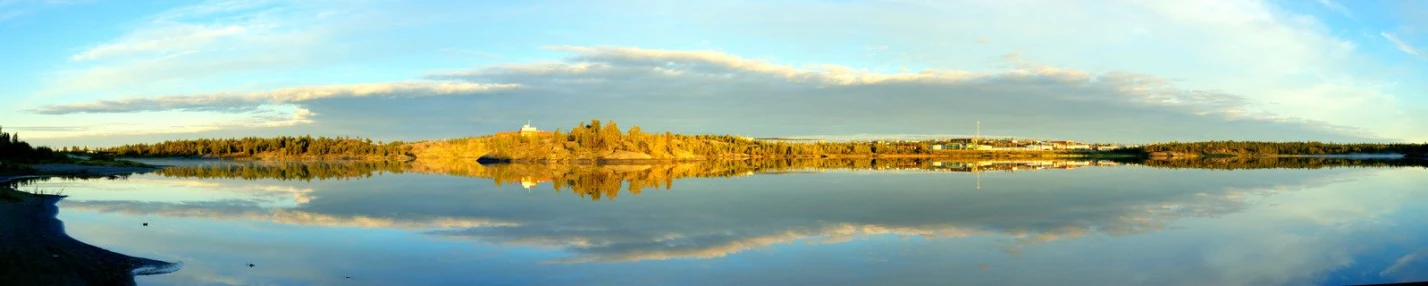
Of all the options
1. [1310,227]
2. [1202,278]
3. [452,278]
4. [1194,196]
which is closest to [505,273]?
[452,278]

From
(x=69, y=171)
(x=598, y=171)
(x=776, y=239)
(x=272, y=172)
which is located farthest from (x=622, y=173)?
(x=776, y=239)

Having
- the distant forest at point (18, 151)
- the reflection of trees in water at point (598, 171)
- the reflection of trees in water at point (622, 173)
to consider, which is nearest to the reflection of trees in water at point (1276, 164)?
the reflection of trees in water at point (598, 171)

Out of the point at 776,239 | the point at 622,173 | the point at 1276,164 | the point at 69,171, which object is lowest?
the point at 776,239

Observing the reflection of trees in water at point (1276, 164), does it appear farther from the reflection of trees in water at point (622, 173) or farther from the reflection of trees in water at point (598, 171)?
the reflection of trees in water at point (622, 173)

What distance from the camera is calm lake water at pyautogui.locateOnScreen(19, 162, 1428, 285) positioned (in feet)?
45.3

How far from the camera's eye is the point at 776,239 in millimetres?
18469

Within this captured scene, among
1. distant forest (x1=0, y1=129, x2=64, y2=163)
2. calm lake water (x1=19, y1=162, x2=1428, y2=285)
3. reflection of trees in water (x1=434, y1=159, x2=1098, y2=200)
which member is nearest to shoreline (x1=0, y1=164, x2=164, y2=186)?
distant forest (x1=0, y1=129, x2=64, y2=163)

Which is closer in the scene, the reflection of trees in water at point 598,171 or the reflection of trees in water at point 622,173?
the reflection of trees in water at point 622,173

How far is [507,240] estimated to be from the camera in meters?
18.5

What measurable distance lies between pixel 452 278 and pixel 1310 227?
68.3ft

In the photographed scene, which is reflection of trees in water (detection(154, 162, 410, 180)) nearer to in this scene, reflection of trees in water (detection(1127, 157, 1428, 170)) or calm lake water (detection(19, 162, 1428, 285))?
calm lake water (detection(19, 162, 1428, 285))

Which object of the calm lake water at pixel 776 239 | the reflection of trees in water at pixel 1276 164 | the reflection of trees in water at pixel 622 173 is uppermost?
the reflection of trees in water at pixel 1276 164

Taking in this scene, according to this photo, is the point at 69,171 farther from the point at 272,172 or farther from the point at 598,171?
the point at 598,171

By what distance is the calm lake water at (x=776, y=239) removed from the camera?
13.8 metres
